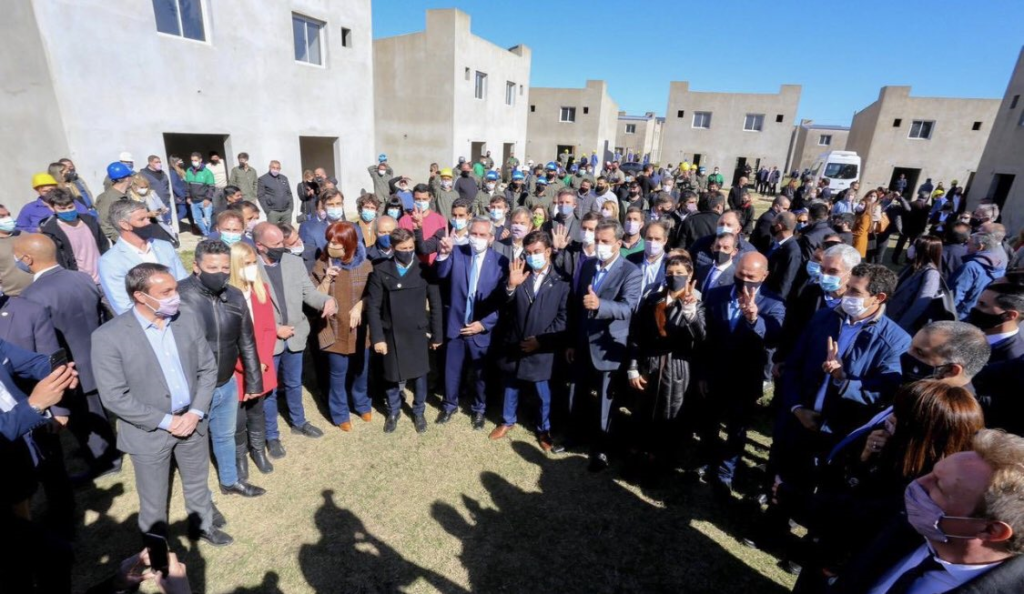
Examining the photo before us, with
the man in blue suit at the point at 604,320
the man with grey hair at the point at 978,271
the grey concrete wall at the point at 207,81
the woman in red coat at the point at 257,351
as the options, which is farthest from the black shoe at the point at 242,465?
the grey concrete wall at the point at 207,81

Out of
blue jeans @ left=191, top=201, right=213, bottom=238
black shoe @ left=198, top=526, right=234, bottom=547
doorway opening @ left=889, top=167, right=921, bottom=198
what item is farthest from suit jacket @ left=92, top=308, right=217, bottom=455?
doorway opening @ left=889, top=167, right=921, bottom=198

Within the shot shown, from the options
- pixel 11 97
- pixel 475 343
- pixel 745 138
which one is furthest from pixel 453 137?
pixel 745 138

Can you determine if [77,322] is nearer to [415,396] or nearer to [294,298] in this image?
[294,298]

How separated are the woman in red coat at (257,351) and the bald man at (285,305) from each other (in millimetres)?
130

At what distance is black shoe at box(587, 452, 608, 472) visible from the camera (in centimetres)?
427

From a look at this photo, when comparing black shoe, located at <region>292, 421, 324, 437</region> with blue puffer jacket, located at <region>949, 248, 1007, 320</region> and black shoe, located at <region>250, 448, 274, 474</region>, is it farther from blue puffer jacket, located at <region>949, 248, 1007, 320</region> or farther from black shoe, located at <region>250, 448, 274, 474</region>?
blue puffer jacket, located at <region>949, 248, 1007, 320</region>

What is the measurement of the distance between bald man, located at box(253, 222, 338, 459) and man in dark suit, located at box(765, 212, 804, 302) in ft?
15.7

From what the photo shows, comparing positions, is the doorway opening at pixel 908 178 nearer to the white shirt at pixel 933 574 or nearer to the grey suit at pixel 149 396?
the white shirt at pixel 933 574

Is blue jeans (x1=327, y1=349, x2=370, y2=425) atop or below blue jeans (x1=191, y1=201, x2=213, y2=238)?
below

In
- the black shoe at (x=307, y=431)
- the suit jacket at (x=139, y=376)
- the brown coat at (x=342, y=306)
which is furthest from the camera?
the black shoe at (x=307, y=431)

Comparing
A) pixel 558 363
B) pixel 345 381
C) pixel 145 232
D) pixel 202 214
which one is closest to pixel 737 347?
pixel 558 363

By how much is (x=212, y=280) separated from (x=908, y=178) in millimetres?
37551

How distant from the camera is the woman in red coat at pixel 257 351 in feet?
11.6

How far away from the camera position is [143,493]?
9.41ft
